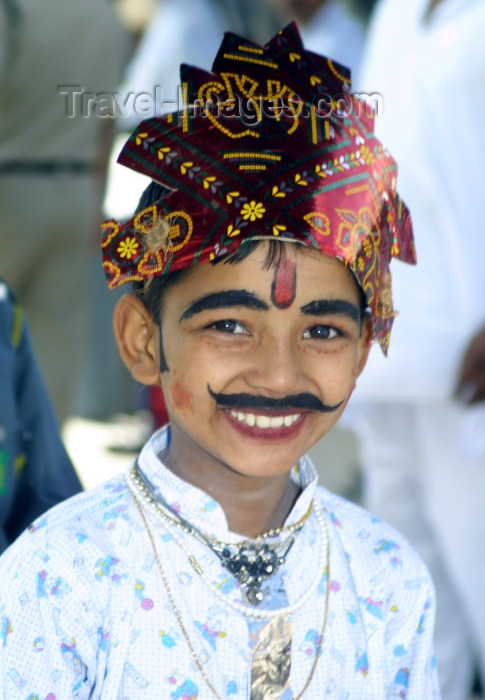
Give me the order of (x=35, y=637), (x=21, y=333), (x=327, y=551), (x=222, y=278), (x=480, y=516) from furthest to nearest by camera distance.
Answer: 1. (x=480, y=516)
2. (x=21, y=333)
3. (x=327, y=551)
4. (x=222, y=278)
5. (x=35, y=637)

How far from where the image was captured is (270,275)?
1663mm

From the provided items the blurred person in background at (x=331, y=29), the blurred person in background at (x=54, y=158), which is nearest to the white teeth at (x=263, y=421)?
the blurred person in background at (x=54, y=158)

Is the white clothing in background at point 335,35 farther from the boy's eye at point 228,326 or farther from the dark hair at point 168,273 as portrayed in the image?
the boy's eye at point 228,326

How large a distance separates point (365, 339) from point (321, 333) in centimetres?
15

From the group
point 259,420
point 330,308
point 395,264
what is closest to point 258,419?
point 259,420

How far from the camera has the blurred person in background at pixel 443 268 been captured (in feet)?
9.56

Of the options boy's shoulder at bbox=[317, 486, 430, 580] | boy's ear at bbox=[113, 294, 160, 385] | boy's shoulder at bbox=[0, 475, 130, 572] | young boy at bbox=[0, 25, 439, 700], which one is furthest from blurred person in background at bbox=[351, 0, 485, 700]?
boy's shoulder at bbox=[0, 475, 130, 572]

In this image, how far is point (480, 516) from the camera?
3.09 m

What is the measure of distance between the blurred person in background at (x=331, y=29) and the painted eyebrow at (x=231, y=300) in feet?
11.3

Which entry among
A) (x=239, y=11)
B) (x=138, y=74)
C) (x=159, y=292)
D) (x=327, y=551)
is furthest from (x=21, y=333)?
(x=239, y=11)

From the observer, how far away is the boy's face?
167 cm

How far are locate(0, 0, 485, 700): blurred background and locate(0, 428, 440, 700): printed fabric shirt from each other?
1.78 ft

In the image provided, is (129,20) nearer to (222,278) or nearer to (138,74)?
(138,74)

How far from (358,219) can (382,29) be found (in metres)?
1.79
